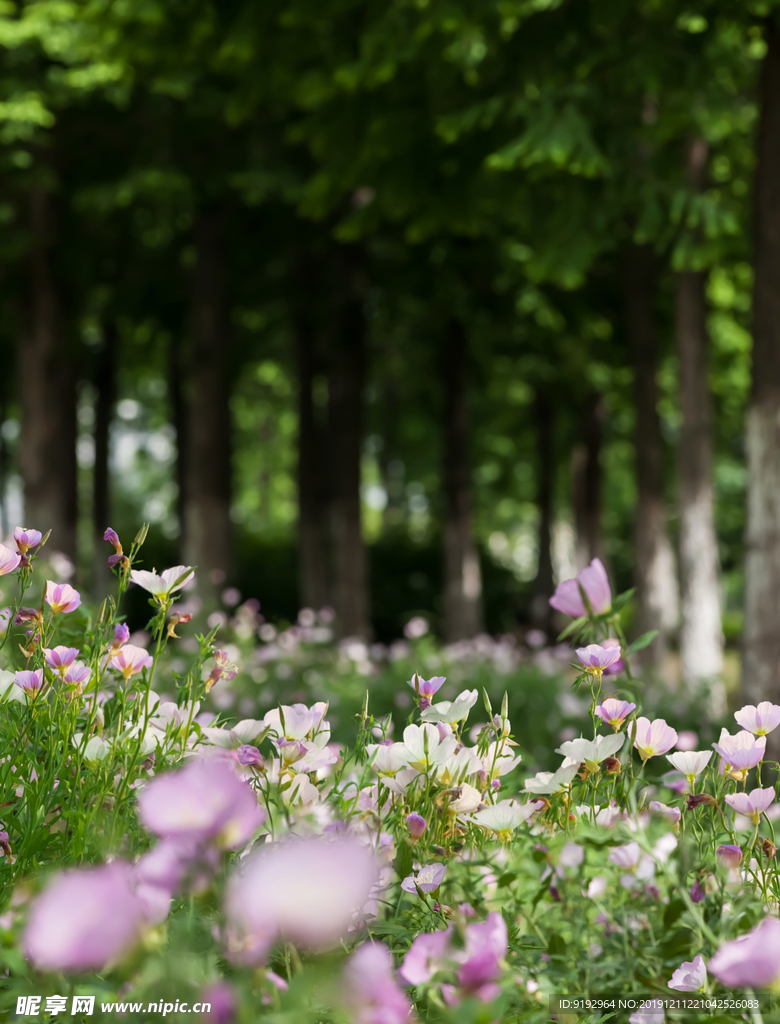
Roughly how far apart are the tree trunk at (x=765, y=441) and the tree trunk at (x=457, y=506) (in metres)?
7.45

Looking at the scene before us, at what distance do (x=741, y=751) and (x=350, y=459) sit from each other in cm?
1010

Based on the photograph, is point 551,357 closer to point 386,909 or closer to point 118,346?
point 118,346

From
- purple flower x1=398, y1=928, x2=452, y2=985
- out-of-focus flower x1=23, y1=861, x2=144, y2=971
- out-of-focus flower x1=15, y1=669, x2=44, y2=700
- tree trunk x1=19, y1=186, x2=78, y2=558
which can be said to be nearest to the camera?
out-of-focus flower x1=23, y1=861, x2=144, y2=971

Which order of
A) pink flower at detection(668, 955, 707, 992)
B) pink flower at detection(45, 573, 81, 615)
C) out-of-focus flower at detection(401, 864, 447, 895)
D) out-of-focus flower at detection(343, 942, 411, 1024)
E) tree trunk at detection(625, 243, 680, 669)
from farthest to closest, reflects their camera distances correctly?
tree trunk at detection(625, 243, 680, 669) → pink flower at detection(45, 573, 81, 615) → out-of-focus flower at detection(401, 864, 447, 895) → pink flower at detection(668, 955, 707, 992) → out-of-focus flower at detection(343, 942, 411, 1024)

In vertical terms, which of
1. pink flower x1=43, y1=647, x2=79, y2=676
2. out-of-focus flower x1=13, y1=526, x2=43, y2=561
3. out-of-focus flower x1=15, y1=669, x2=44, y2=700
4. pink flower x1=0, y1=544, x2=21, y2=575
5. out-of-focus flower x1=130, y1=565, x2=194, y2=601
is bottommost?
out-of-focus flower x1=15, y1=669, x2=44, y2=700

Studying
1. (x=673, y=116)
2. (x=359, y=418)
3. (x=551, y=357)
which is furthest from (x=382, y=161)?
(x=551, y=357)

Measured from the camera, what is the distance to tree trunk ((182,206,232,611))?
451 inches

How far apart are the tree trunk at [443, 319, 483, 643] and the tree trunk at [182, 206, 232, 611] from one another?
10.7 ft

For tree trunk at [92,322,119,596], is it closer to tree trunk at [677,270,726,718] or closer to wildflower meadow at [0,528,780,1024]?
tree trunk at [677,270,726,718]

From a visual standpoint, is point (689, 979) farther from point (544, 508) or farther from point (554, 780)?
point (544, 508)

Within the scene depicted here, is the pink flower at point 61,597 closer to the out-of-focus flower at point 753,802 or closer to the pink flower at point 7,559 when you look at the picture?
the pink flower at point 7,559

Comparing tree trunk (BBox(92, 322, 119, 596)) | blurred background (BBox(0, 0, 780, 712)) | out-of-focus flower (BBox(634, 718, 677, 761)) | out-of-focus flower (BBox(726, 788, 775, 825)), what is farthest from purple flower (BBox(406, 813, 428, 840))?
tree trunk (BBox(92, 322, 119, 596))

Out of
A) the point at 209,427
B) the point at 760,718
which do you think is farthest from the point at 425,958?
the point at 209,427

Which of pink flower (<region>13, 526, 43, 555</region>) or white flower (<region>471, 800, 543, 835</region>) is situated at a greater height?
pink flower (<region>13, 526, 43, 555</region>)
